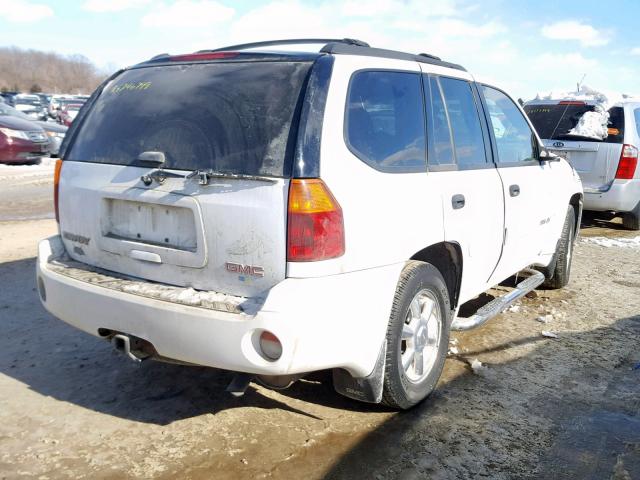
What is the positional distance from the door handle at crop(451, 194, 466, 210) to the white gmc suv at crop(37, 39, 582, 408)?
0.02m

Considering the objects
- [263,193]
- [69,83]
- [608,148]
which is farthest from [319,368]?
[69,83]

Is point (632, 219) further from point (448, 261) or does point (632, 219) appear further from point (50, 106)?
point (50, 106)

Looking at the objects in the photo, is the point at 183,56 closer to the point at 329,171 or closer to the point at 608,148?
the point at 329,171

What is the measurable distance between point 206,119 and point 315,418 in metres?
1.70

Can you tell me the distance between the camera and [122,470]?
9.66ft

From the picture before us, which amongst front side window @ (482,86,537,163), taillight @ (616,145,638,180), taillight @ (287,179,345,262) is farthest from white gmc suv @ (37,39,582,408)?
taillight @ (616,145,638,180)

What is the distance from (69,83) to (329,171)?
363 feet

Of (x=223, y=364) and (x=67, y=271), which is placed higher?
(x=67, y=271)

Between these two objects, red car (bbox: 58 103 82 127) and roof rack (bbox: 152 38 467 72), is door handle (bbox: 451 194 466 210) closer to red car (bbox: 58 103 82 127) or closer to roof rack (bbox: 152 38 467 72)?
roof rack (bbox: 152 38 467 72)

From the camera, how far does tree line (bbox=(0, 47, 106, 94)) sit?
9750 cm

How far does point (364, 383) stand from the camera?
3.12 metres

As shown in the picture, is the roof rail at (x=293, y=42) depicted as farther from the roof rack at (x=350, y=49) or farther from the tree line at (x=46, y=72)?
the tree line at (x=46, y=72)

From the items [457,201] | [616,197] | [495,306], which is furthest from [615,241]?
[457,201]

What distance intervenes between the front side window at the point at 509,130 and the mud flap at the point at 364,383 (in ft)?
6.41
